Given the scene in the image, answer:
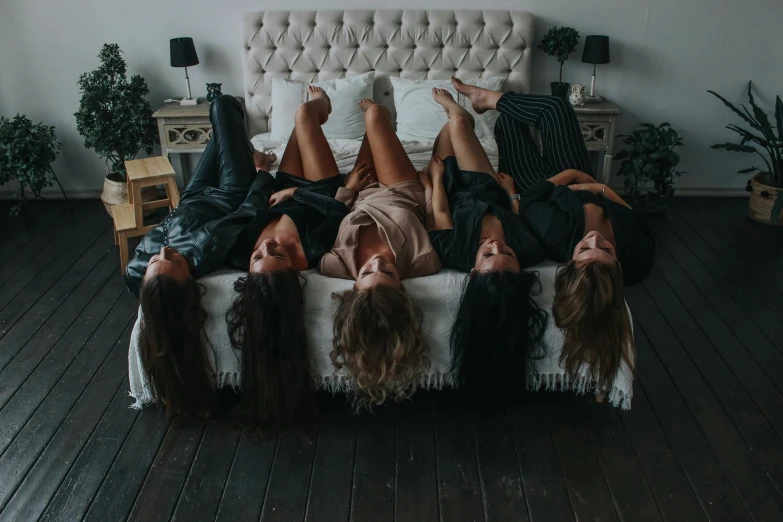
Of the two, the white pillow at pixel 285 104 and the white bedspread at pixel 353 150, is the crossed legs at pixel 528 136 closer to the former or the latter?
the white bedspread at pixel 353 150

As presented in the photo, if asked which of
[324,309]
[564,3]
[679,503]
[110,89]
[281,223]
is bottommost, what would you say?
[679,503]

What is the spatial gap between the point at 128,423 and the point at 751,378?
2449 mm

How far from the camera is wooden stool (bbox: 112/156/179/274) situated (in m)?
3.51

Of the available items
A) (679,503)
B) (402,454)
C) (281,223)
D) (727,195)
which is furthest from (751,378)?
(727,195)

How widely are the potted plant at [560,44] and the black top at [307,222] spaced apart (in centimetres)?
198

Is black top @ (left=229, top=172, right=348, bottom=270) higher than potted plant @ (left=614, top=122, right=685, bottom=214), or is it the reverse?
black top @ (left=229, top=172, right=348, bottom=270)

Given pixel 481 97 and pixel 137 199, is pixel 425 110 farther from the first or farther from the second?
pixel 137 199

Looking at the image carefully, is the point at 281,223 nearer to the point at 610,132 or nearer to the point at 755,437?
the point at 755,437

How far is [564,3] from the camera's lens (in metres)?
4.25

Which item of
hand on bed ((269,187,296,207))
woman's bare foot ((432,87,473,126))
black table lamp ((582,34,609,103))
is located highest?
black table lamp ((582,34,609,103))

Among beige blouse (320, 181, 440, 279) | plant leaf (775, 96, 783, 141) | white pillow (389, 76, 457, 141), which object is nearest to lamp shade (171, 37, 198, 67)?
white pillow (389, 76, 457, 141)

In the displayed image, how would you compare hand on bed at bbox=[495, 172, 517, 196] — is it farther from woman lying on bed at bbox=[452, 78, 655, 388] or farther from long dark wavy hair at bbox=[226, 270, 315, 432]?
long dark wavy hair at bbox=[226, 270, 315, 432]

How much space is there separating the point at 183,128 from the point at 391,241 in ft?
7.43

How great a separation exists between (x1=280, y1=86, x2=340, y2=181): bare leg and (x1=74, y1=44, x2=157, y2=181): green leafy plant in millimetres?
1468
